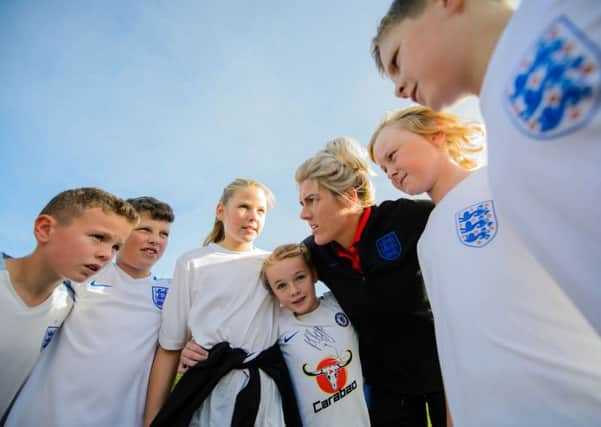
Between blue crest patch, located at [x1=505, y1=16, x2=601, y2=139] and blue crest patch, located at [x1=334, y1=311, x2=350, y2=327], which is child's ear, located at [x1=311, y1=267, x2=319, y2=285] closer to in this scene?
blue crest patch, located at [x1=334, y1=311, x2=350, y2=327]

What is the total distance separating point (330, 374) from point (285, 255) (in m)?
1.02

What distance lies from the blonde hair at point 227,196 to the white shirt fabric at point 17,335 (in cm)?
139

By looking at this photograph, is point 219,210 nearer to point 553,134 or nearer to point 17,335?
point 17,335

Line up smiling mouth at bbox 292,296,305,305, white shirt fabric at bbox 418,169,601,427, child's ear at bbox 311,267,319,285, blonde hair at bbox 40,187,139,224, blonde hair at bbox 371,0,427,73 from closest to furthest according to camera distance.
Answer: white shirt fabric at bbox 418,169,601,427 → blonde hair at bbox 371,0,427,73 → blonde hair at bbox 40,187,139,224 → smiling mouth at bbox 292,296,305,305 → child's ear at bbox 311,267,319,285

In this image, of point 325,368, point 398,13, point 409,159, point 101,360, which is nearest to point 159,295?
point 101,360

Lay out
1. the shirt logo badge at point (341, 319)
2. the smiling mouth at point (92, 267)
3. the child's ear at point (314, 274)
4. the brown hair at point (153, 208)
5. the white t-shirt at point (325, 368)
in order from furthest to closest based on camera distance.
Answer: the brown hair at point (153, 208) < the child's ear at point (314, 274) < the shirt logo badge at point (341, 319) < the smiling mouth at point (92, 267) < the white t-shirt at point (325, 368)

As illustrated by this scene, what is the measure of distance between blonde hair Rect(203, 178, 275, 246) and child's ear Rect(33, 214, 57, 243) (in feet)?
4.10

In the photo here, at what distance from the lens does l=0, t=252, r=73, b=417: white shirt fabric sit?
2.04 meters

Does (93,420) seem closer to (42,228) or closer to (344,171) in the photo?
(42,228)

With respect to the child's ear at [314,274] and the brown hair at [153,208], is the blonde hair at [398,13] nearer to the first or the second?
the child's ear at [314,274]

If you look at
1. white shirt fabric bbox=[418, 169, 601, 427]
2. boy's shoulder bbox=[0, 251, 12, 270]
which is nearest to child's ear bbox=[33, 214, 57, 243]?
boy's shoulder bbox=[0, 251, 12, 270]

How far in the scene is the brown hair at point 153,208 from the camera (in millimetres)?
3264

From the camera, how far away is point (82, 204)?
245 centimetres

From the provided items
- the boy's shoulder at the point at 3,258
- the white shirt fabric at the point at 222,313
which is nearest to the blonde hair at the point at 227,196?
the white shirt fabric at the point at 222,313
